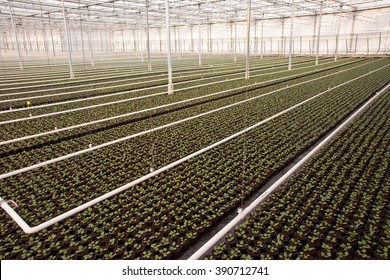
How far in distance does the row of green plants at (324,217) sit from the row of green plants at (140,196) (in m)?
0.45

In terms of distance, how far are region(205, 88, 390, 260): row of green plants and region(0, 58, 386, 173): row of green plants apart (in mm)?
2406

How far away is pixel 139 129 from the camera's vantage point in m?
6.83

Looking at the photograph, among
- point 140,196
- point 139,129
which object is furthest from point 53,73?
point 140,196

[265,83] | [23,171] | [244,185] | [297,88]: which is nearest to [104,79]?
[265,83]

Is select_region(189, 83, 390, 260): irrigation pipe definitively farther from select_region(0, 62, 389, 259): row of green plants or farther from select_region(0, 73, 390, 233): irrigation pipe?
select_region(0, 62, 389, 259): row of green plants

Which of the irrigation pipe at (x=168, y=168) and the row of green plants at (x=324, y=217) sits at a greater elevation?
the irrigation pipe at (x=168, y=168)

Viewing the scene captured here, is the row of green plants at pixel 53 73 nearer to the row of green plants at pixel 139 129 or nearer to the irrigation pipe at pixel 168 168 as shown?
the row of green plants at pixel 139 129

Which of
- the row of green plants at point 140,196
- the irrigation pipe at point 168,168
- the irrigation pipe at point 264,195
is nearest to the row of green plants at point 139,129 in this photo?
the row of green plants at point 140,196

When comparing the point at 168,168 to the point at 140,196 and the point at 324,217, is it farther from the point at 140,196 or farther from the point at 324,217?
the point at 324,217

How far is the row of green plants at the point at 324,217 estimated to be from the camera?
2898 millimetres

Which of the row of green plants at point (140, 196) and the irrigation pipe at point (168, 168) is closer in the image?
the irrigation pipe at point (168, 168)

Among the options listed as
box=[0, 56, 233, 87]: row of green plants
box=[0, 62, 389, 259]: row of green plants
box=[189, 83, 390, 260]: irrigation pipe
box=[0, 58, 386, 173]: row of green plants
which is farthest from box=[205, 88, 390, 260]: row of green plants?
box=[0, 56, 233, 87]: row of green plants

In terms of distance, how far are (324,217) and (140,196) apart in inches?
95.0

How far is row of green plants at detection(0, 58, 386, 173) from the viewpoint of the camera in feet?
18.1
